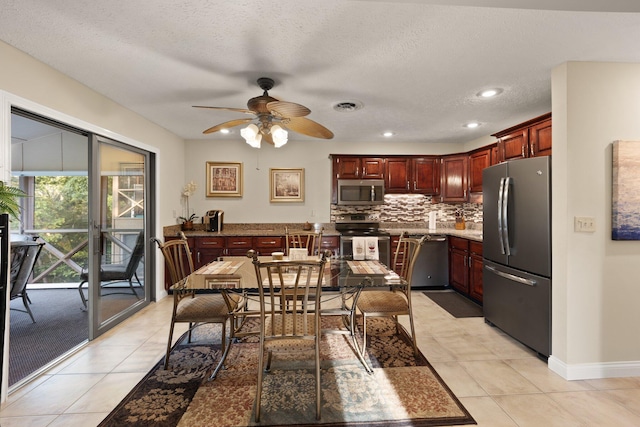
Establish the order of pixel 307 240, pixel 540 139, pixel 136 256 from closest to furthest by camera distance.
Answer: pixel 540 139, pixel 307 240, pixel 136 256

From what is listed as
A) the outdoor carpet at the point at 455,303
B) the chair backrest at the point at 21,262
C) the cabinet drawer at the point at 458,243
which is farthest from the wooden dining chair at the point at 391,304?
the chair backrest at the point at 21,262

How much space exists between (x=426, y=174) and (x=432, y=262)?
1441mm

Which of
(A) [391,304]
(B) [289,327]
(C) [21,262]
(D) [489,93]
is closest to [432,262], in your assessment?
(A) [391,304]

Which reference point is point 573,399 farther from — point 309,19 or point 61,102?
point 61,102

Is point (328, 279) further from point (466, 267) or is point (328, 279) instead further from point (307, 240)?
point (466, 267)

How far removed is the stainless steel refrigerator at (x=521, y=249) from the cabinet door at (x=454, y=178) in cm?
171

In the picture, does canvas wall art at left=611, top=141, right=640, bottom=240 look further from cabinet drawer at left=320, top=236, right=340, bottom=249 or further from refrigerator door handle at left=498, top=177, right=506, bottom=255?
cabinet drawer at left=320, top=236, right=340, bottom=249

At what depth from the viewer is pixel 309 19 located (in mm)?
1810

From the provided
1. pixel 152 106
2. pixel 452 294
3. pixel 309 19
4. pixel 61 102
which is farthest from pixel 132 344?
pixel 452 294

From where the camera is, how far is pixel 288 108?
2102 millimetres

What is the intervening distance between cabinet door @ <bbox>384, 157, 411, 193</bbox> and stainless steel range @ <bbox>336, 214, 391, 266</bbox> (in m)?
0.61

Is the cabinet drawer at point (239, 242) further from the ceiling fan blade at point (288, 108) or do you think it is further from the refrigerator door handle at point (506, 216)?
the refrigerator door handle at point (506, 216)

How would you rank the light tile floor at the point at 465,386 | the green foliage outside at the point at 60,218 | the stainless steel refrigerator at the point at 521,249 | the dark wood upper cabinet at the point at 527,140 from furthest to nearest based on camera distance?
1. the green foliage outside at the point at 60,218
2. the dark wood upper cabinet at the point at 527,140
3. the stainless steel refrigerator at the point at 521,249
4. the light tile floor at the point at 465,386

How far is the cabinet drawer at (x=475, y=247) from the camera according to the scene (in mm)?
3829
